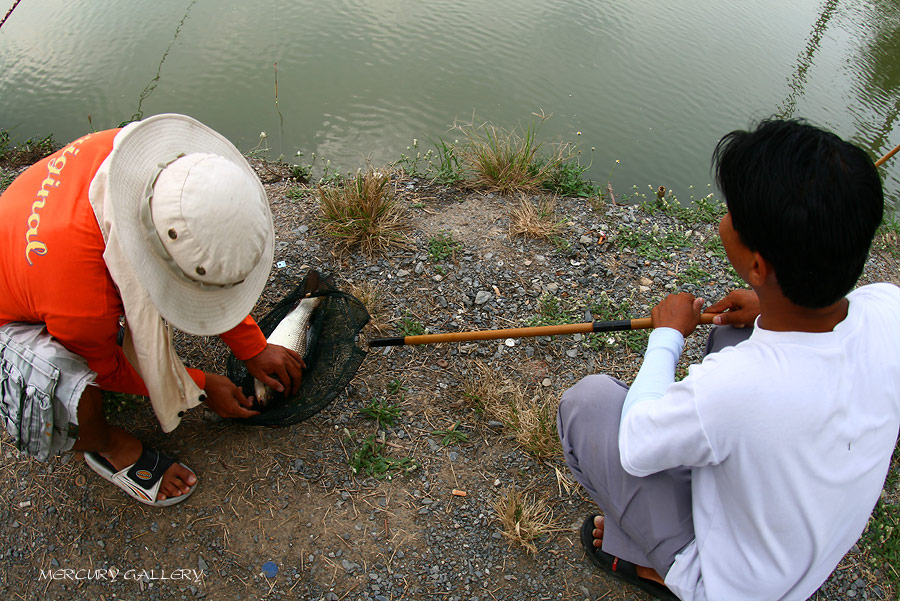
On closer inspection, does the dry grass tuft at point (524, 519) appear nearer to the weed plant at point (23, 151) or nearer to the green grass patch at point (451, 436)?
the green grass patch at point (451, 436)

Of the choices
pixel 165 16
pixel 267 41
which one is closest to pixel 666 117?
pixel 267 41

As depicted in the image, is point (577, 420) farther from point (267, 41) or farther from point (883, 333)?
point (267, 41)

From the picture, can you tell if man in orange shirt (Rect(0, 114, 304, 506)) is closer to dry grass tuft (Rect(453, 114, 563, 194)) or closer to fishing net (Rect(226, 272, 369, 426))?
fishing net (Rect(226, 272, 369, 426))

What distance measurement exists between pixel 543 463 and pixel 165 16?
6830 millimetres

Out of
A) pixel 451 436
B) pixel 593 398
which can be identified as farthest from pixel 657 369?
pixel 451 436

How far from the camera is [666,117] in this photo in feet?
18.5

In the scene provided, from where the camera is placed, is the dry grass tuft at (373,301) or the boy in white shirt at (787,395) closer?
the boy in white shirt at (787,395)

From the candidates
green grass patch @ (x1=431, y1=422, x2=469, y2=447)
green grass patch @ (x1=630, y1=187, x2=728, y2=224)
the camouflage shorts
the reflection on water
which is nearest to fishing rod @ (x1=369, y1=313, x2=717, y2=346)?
green grass patch @ (x1=431, y1=422, x2=469, y2=447)

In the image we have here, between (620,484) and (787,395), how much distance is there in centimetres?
62

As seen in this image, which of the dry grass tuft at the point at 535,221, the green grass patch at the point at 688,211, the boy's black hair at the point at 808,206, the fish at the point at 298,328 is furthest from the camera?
the green grass patch at the point at 688,211

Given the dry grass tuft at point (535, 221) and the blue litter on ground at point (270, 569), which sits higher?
the dry grass tuft at point (535, 221)

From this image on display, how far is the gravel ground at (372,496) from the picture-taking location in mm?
2078

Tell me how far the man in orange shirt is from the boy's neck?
1487 mm

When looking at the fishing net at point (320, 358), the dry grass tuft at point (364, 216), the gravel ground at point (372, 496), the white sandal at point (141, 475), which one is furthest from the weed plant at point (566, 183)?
the white sandal at point (141, 475)
